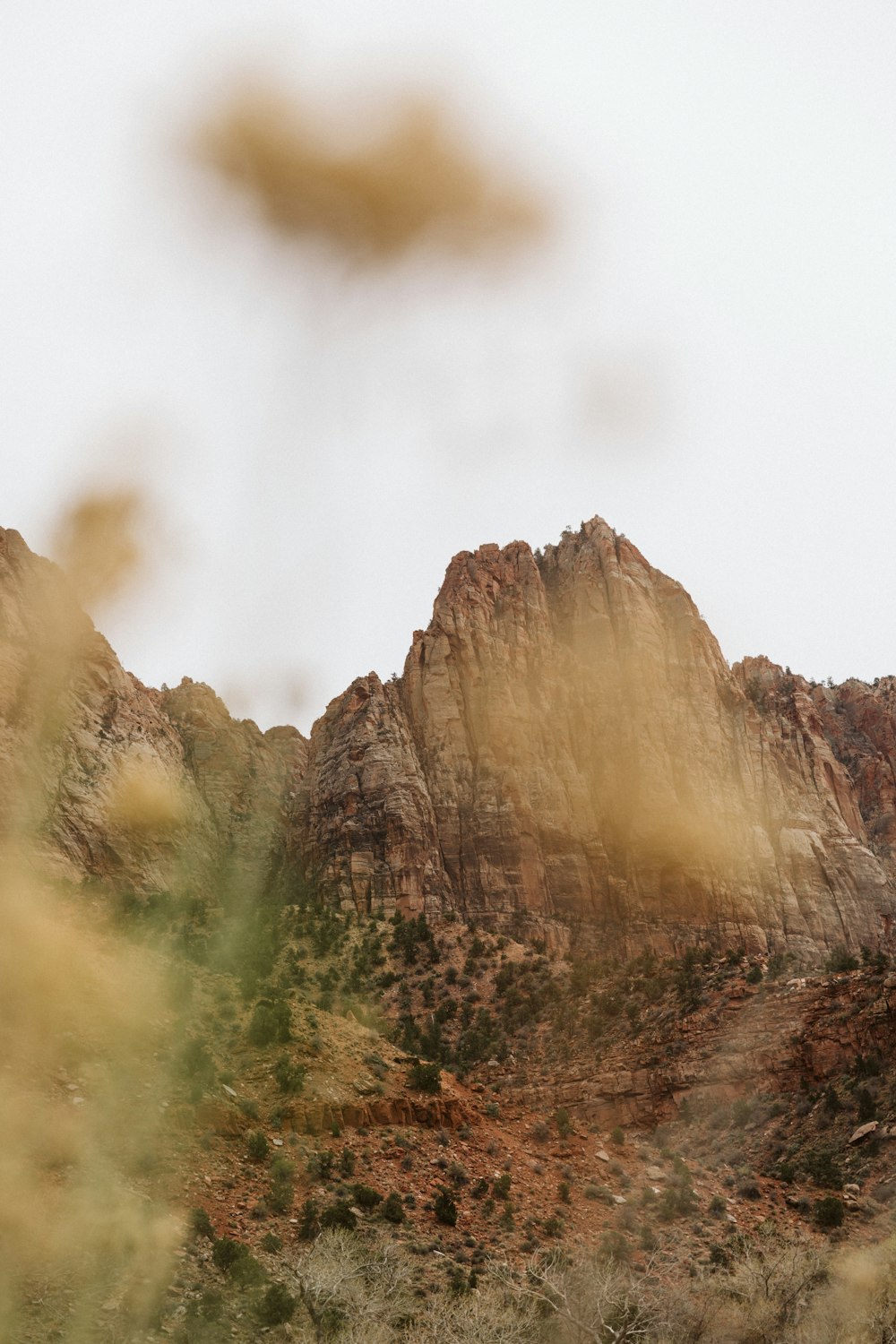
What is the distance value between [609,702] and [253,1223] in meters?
73.6

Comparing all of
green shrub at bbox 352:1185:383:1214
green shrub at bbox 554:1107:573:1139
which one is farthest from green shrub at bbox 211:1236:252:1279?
green shrub at bbox 554:1107:573:1139

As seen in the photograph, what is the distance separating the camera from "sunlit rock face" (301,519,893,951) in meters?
82.6

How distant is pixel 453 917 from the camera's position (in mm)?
76312

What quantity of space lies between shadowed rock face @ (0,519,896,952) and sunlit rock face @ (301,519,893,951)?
0.73 feet

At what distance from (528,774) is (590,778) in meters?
6.27

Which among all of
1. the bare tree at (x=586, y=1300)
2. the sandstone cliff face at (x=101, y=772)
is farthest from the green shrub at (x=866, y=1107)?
the sandstone cliff face at (x=101, y=772)

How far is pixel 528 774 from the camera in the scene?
297 ft

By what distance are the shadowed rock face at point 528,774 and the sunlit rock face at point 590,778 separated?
222 millimetres

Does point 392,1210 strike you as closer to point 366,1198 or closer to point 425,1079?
point 366,1198

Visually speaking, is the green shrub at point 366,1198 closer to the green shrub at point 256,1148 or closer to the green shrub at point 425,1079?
the green shrub at point 256,1148

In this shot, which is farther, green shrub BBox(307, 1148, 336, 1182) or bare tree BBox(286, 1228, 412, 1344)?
green shrub BBox(307, 1148, 336, 1182)

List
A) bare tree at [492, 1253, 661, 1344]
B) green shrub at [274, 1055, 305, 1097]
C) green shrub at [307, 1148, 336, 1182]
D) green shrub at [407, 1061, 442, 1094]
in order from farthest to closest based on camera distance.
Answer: green shrub at [407, 1061, 442, 1094], green shrub at [274, 1055, 305, 1097], green shrub at [307, 1148, 336, 1182], bare tree at [492, 1253, 661, 1344]

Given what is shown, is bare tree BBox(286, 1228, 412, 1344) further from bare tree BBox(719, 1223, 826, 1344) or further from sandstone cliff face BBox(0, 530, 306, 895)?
sandstone cliff face BBox(0, 530, 306, 895)

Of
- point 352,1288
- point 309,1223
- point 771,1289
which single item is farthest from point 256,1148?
point 771,1289
